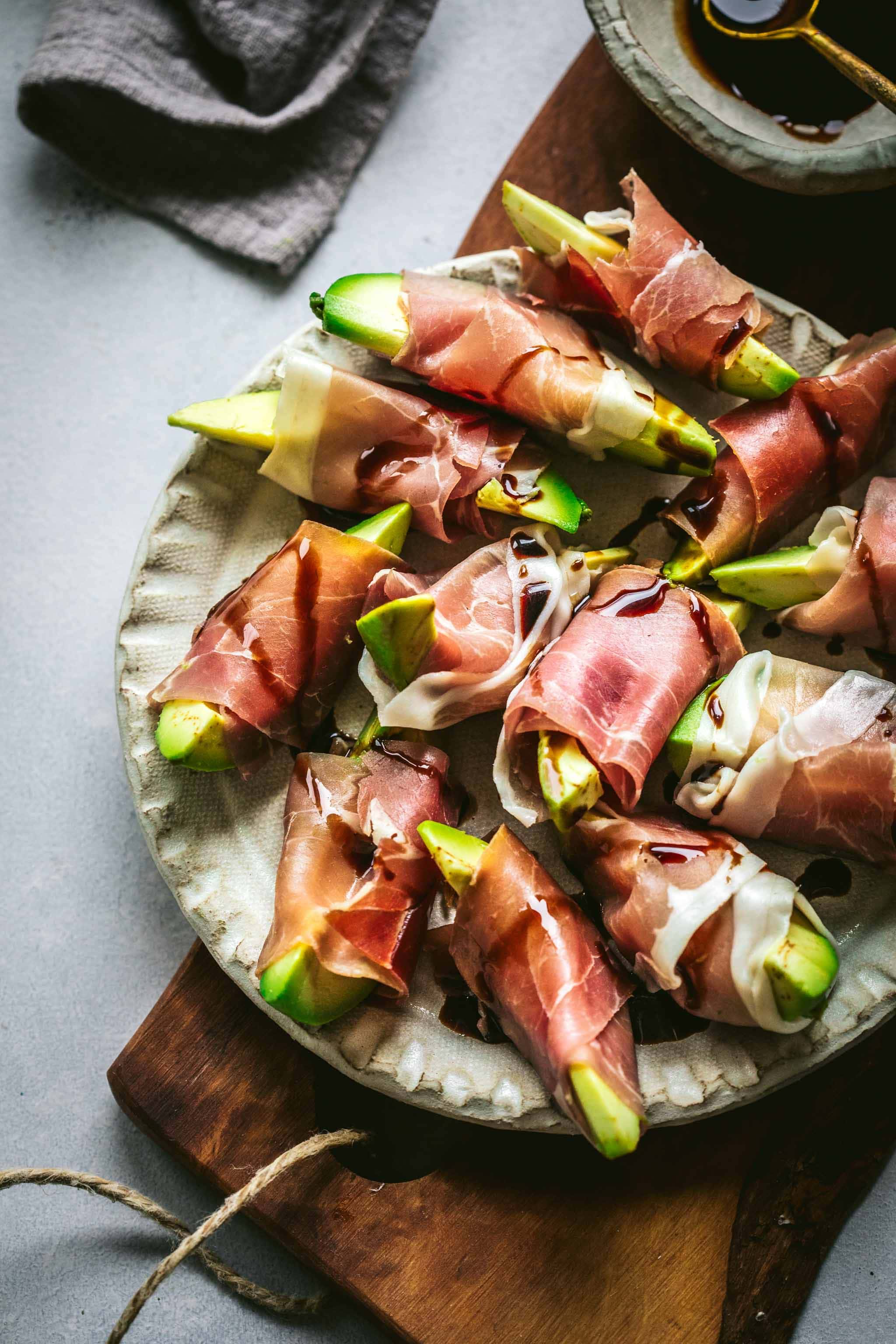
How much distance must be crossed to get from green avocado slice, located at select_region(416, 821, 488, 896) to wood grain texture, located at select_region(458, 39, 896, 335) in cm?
113

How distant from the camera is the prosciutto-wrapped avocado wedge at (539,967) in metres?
1.49

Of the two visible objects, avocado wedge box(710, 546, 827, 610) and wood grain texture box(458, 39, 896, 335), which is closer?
avocado wedge box(710, 546, 827, 610)

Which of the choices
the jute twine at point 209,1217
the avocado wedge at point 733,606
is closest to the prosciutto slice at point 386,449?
the avocado wedge at point 733,606

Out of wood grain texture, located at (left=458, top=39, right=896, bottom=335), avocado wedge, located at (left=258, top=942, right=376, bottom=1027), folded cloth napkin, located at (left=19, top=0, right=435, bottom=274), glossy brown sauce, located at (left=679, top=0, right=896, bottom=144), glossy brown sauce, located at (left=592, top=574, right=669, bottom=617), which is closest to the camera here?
avocado wedge, located at (left=258, top=942, right=376, bottom=1027)

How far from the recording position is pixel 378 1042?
163cm

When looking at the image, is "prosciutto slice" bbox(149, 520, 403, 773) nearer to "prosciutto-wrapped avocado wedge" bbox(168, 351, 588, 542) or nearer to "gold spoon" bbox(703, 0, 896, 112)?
"prosciutto-wrapped avocado wedge" bbox(168, 351, 588, 542)

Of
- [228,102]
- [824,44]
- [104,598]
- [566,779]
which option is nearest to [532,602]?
[566,779]

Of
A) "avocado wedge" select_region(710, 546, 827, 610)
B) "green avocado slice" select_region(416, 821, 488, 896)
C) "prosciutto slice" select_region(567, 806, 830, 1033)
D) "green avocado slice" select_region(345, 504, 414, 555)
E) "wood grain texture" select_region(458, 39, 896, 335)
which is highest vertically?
"wood grain texture" select_region(458, 39, 896, 335)

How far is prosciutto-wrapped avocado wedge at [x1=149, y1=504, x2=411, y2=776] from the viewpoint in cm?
164

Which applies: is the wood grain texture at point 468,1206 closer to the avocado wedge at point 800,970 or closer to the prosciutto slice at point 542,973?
the prosciutto slice at point 542,973

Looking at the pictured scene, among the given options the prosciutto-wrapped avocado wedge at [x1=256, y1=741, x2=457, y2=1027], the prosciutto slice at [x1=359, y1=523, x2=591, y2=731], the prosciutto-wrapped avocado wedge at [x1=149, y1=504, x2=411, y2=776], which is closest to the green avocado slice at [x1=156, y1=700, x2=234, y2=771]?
the prosciutto-wrapped avocado wedge at [x1=149, y1=504, x2=411, y2=776]

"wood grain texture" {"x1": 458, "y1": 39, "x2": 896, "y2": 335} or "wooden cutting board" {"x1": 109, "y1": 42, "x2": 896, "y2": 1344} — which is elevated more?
"wood grain texture" {"x1": 458, "y1": 39, "x2": 896, "y2": 335}

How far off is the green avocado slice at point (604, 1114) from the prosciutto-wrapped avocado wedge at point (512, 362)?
99 cm

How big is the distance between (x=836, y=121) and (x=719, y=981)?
1501 mm
